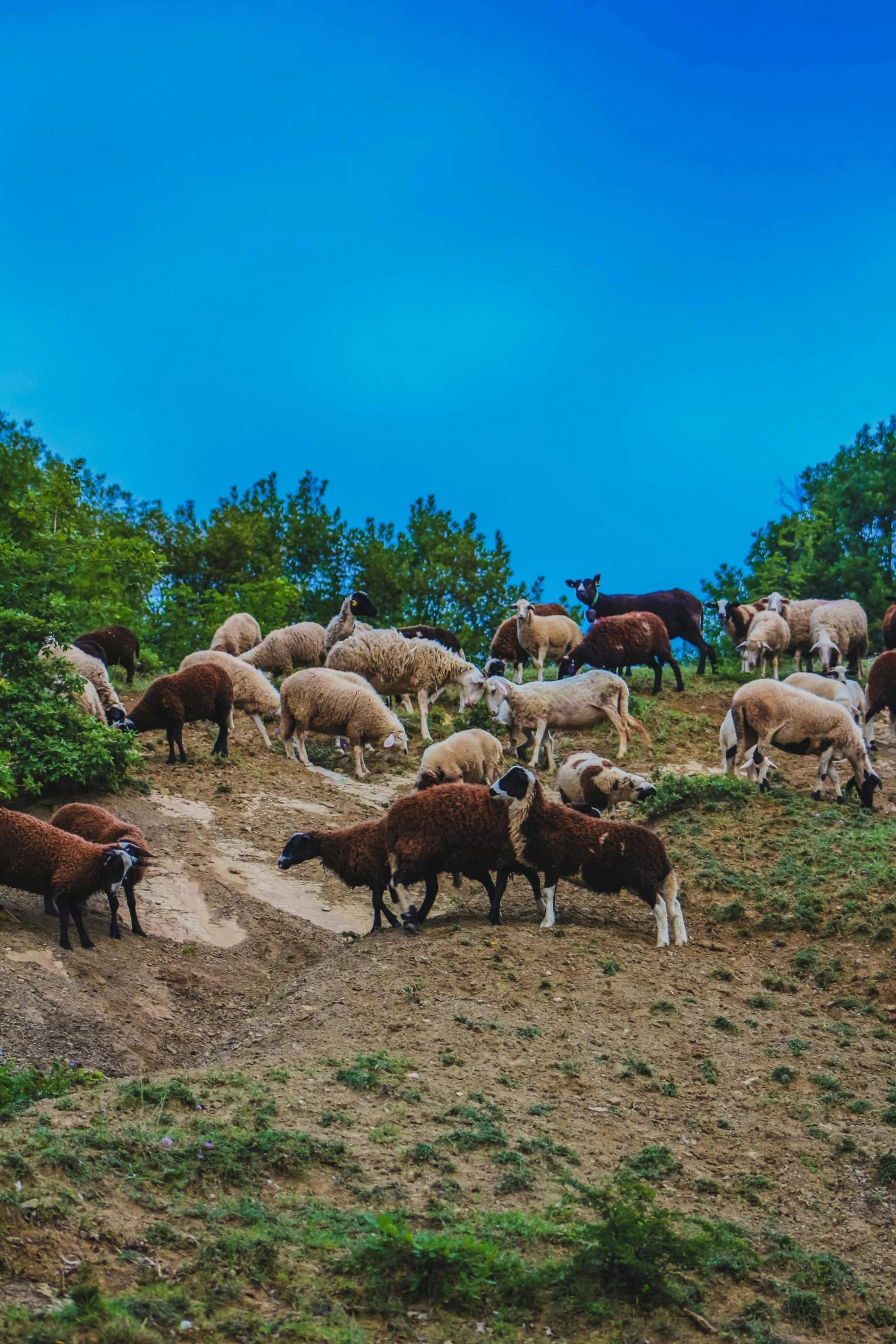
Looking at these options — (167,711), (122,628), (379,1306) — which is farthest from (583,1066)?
(122,628)

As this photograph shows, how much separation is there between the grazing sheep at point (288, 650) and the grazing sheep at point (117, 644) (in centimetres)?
244

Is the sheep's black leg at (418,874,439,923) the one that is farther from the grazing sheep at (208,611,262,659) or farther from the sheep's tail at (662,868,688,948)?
the grazing sheep at (208,611,262,659)

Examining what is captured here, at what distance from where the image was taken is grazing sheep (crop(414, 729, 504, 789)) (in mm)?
16969

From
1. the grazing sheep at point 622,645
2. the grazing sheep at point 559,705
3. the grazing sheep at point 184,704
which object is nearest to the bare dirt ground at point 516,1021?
the grazing sheep at point 184,704

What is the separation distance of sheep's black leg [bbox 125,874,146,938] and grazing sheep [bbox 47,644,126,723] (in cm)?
662

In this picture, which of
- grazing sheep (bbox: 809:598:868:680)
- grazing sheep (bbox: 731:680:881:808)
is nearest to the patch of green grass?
grazing sheep (bbox: 731:680:881:808)

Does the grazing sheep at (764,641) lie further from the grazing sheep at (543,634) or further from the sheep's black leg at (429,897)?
the sheep's black leg at (429,897)

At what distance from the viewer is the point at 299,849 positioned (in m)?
13.6

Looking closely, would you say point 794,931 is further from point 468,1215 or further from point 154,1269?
point 154,1269

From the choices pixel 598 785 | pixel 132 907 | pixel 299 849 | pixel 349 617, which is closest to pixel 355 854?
pixel 299 849

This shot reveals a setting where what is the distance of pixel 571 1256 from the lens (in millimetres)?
6895

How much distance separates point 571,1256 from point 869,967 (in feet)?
21.8

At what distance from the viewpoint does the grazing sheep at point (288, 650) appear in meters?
26.9

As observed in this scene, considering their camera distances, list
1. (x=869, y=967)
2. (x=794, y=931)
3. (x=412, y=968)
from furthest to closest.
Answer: (x=794, y=931)
(x=869, y=967)
(x=412, y=968)
